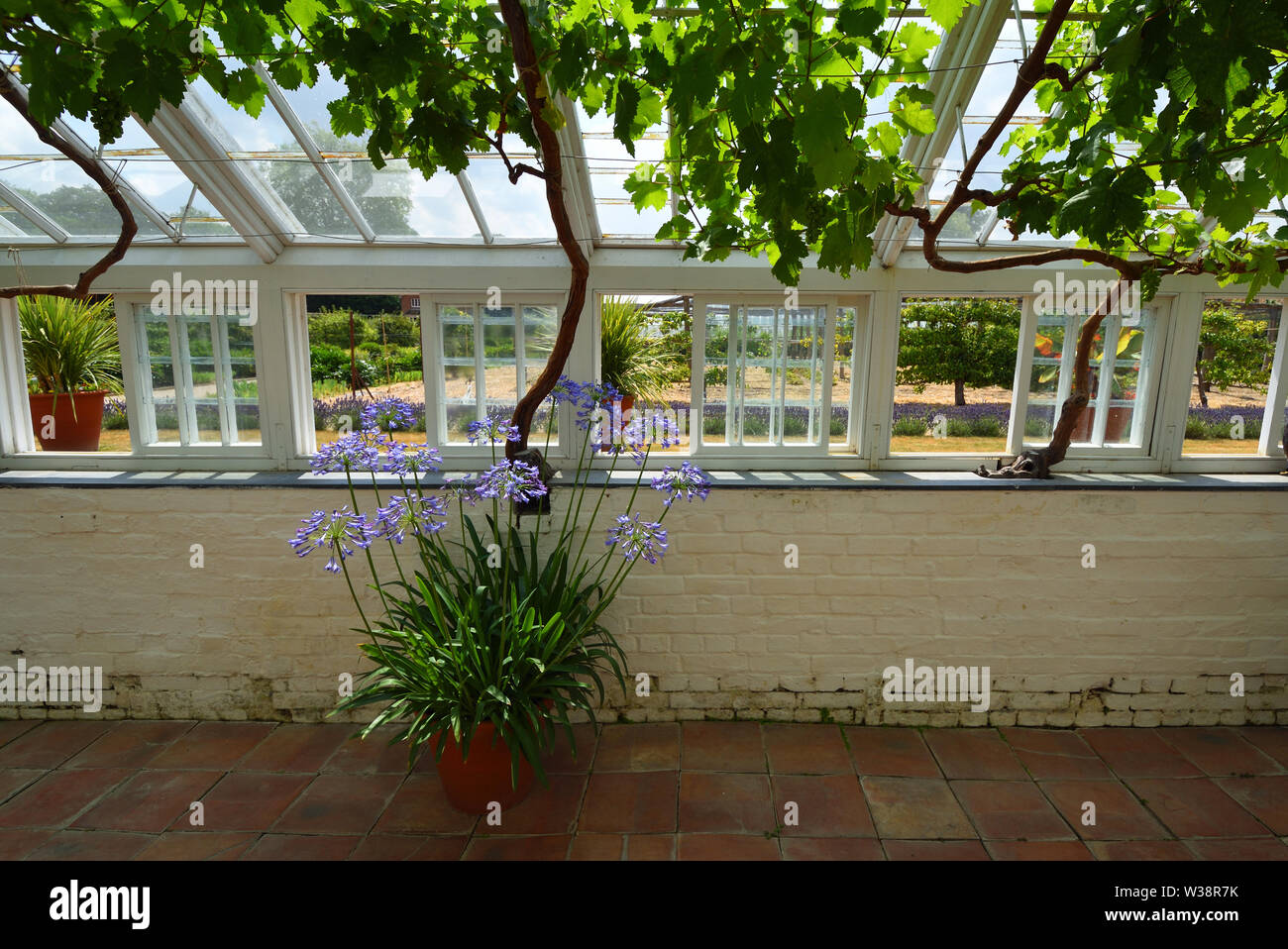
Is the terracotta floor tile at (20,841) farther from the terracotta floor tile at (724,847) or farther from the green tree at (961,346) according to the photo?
the green tree at (961,346)

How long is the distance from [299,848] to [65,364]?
2716mm

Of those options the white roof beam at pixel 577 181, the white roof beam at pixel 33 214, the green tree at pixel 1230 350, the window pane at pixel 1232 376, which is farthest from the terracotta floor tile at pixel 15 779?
the green tree at pixel 1230 350

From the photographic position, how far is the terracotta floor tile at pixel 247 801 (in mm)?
2645

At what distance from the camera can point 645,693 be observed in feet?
11.0

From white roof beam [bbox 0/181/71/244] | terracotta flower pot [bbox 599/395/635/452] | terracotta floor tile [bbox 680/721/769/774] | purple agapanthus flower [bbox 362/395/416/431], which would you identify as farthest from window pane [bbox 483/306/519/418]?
white roof beam [bbox 0/181/71/244]

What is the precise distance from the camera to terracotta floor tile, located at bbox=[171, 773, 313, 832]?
2.64 meters

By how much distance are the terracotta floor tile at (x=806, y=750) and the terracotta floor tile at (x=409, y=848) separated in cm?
127

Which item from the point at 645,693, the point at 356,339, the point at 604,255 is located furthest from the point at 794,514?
the point at 356,339

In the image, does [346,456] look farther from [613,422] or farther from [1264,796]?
[1264,796]

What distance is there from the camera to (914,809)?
275 centimetres

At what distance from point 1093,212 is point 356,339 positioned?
389 cm

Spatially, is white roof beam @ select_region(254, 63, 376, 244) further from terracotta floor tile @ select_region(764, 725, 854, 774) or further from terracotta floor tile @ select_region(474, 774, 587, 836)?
terracotta floor tile @ select_region(764, 725, 854, 774)
